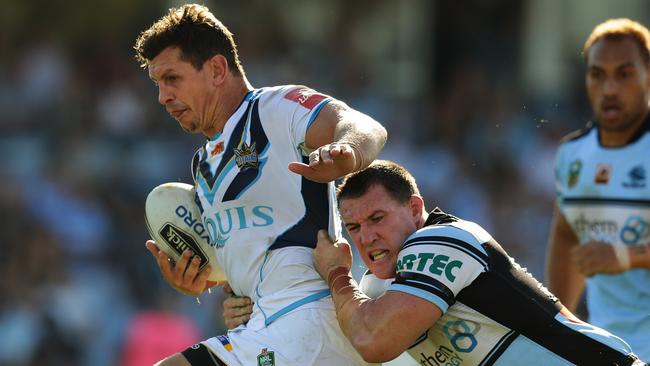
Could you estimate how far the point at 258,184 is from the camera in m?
5.26

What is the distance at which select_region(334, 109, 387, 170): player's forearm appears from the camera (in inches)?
186

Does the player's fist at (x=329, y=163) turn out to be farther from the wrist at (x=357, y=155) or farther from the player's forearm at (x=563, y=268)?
the player's forearm at (x=563, y=268)

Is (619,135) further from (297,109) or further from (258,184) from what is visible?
(258,184)

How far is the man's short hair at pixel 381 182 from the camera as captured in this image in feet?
17.3

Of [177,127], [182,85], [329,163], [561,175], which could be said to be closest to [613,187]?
[561,175]

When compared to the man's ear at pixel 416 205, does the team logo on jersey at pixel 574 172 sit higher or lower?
lower

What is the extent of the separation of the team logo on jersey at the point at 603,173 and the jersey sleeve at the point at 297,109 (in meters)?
2.46

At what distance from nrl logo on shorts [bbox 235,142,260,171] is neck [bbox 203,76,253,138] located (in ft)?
0.76

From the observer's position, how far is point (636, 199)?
682 cm

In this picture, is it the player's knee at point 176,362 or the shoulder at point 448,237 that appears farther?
the player's knee at point 176,362

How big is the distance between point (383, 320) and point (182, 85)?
1.48 metres

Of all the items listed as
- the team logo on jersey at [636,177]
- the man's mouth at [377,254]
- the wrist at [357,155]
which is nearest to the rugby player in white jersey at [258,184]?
the wrist at [357,155]

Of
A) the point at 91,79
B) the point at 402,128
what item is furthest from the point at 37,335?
the point at 402,128

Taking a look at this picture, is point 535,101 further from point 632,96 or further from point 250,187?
point 250,187
